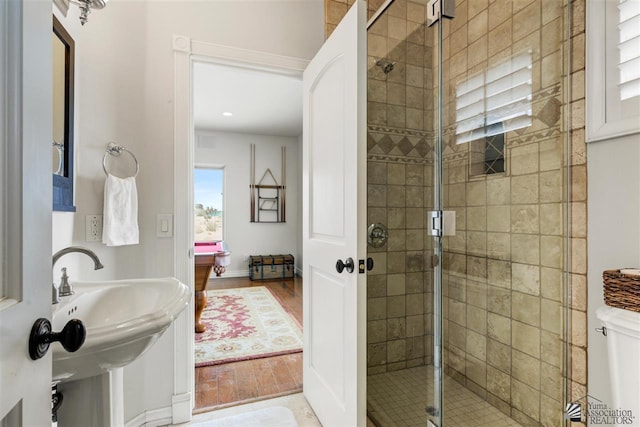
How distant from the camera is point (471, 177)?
175 centimetres

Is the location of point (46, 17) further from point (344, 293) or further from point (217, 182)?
point (217, 182)

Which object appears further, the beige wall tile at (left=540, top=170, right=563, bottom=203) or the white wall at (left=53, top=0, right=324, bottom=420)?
the white wall at (left=53, top=0, right=324, bottom=420)

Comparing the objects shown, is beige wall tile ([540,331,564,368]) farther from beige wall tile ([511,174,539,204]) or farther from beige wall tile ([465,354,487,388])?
beige wall tile ([511,174,539,204])

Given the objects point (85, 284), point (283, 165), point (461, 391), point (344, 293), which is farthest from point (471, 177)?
point (283, 165)

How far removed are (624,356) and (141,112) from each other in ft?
7.35

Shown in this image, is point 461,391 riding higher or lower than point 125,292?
lower

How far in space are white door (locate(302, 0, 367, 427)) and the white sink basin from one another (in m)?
0.68

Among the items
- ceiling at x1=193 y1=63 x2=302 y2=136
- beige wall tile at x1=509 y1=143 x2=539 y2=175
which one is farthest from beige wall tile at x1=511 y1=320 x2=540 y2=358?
ceiling at x1=193 y1=63 x2=302 y2=136

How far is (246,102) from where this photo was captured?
4023mm

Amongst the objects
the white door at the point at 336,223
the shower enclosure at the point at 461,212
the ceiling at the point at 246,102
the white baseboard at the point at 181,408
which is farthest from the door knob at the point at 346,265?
the ceiling at the point at 246,102

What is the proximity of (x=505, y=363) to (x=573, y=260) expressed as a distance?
0.69m

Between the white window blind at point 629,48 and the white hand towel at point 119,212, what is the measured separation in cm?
210

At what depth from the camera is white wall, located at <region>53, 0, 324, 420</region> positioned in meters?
1.54

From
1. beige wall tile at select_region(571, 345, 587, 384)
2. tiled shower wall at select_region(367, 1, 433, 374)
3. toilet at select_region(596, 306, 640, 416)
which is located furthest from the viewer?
tiled shower wall at select_region(367, 1, 433, 374)
